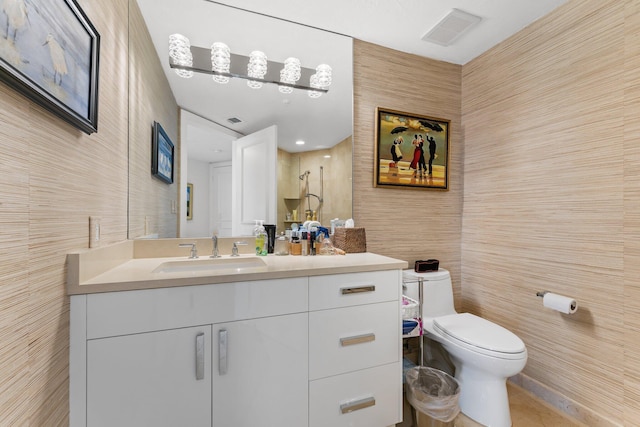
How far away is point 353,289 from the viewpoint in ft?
4.29

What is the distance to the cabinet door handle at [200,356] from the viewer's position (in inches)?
40.9

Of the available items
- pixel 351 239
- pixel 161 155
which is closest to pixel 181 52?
pixel 161 155

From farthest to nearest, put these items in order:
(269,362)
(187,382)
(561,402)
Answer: (561,402) → (269,362) → (187,382)

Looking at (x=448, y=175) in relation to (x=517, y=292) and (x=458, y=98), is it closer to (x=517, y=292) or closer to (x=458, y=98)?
(x=458, y=98)

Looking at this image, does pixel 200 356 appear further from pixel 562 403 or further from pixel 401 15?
pixel 401 15

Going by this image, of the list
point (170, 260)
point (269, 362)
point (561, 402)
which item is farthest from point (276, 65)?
point (561, 402)

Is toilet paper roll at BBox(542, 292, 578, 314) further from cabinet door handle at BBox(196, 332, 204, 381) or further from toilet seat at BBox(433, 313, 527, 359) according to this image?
cabinet door handle at BBox(196, 332, 204, 381)

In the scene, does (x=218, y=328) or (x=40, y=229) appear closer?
(x=40, y=229)

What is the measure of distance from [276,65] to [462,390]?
2282mm

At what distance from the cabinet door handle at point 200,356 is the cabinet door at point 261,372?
45 millimetres

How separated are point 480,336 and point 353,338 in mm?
776

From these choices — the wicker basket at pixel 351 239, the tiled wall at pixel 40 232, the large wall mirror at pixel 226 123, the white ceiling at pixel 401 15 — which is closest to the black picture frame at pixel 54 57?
the tiled wall at pixel 40 232

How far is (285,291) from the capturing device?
1.19 meters

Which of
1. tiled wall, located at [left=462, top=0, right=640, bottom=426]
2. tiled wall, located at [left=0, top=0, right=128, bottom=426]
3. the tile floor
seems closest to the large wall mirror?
tiled wall, located at [left=0, top=0, right=128, bottom=426]
